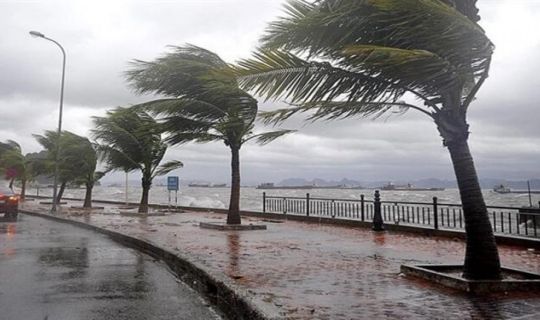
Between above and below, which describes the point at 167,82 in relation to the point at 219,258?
above

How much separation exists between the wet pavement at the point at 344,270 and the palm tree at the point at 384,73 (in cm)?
114

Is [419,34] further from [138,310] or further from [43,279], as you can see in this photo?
[43,279]

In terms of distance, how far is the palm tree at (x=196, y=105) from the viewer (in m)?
14.8

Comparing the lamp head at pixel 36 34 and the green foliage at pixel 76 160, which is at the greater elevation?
the lamp head at pixel 36 34

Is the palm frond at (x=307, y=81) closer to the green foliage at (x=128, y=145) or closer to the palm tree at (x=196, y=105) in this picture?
the palm tree at (x=196, y=105)

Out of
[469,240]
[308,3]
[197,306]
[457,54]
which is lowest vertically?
[197,306]

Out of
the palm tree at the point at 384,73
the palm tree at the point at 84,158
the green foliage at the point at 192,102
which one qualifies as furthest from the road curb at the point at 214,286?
the palm tree at the point at 84,158

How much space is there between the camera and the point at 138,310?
5.76 metres

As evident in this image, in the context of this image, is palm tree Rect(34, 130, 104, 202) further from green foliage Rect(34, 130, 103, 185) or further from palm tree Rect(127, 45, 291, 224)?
palm tree Rect(127, 45, 291, 224)

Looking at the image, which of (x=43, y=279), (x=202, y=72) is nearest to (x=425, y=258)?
(x=43, y=279)

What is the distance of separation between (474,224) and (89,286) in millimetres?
5531

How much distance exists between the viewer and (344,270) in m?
8.10

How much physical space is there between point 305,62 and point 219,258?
14.2 ft

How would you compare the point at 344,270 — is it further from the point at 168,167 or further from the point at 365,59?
the point at 168,167
